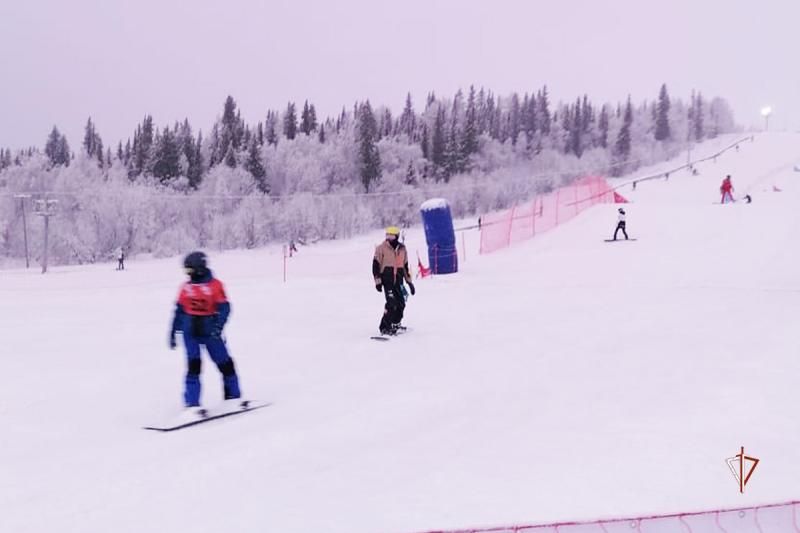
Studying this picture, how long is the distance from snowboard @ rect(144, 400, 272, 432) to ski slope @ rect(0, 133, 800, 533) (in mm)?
110

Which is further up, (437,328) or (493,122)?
(493,122)

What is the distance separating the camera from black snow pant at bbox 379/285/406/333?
34.3ft

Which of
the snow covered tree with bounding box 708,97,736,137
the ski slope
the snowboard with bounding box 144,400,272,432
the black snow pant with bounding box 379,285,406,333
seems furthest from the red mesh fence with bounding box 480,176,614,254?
the snow covered tree with bounding box 708,97,736,137

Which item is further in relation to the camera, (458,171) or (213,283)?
(458,171)

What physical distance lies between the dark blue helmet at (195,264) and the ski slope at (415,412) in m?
1.40

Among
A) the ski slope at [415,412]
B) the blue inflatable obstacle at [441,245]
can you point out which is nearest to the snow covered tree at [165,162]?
the blue inflatable obstacle at [441,245]

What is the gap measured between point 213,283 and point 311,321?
5.97 metres

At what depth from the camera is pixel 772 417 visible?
20.5 ft

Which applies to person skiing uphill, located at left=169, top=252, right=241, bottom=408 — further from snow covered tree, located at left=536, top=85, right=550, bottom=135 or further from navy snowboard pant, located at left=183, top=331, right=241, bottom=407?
snow covered tree, located at left=536, top=85, right=550, bottom=135

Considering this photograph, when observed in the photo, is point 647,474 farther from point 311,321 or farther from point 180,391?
point 311,321

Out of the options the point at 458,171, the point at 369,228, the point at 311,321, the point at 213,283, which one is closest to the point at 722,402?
the point at 213,283

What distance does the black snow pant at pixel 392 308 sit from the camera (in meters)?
10.5

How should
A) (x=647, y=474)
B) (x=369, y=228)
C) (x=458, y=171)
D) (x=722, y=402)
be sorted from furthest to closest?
1. (x=458, y=171)
2. (x=369, y=228)
3. (x=722, y=402)
4. (x=647, y=474)

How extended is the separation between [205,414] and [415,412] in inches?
77.5
